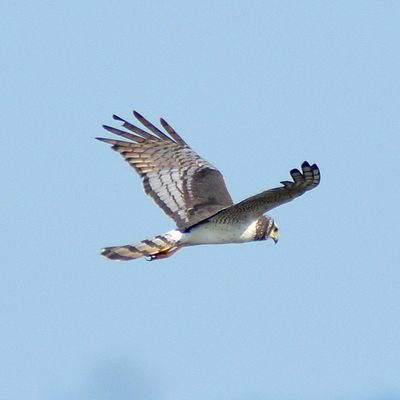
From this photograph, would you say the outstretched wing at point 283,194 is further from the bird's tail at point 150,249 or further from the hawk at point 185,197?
the bird's tail at point 150,249

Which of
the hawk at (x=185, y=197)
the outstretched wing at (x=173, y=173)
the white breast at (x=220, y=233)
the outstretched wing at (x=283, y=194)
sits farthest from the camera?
the outstretched wing at (x=173, y=173)

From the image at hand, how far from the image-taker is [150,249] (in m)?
12.7

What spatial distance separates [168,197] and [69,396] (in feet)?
442

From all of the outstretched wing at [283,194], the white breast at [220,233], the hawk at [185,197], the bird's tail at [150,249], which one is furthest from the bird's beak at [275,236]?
the bird's tail at [150,249]

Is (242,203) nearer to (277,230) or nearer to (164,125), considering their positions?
(277,230)

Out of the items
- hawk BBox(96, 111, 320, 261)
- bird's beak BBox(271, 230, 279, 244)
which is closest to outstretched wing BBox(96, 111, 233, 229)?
hawk BBox(96, 111, 320, 261)

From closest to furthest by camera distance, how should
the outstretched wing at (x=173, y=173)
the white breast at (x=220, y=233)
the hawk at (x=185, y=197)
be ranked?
the hawk at (x=185, y=197) → the white breast at (x=220, y=233) → the outstretched wing at (x=173, y=173)

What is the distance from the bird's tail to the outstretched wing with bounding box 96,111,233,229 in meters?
0.21

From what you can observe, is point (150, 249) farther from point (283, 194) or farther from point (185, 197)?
point (283, 194)

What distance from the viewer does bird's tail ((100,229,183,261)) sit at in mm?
12445

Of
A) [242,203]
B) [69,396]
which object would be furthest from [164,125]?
[69,396]

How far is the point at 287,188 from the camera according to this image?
11.1m

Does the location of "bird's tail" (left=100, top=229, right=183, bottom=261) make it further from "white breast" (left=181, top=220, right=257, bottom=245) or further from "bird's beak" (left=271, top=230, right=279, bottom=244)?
"bird's beak" (left=271, top=230, right=279, bottom=244)

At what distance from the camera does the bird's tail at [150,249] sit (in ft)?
40.8
